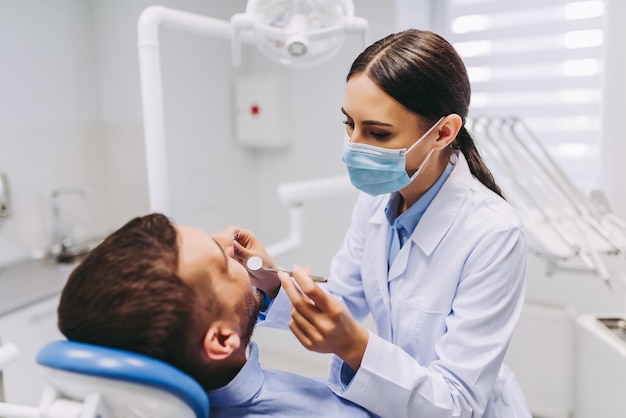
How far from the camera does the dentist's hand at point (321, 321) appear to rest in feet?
2.77

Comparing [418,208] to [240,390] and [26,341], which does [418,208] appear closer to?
[240,390]

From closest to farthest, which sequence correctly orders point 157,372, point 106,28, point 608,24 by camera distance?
1. point 157,372
2. point 608,24
3. point 106,28

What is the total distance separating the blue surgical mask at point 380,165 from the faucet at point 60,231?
1571mm

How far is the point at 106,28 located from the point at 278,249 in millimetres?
1407

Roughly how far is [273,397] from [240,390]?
0.08 m

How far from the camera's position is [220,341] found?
2.76ft

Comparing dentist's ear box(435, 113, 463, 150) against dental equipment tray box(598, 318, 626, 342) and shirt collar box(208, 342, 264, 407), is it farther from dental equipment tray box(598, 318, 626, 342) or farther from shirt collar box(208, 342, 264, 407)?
dental equipment tray box(598, 318, 626, 342)

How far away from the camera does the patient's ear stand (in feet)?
2.66

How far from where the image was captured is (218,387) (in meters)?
0.91

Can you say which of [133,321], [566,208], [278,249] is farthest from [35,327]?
[566,208]

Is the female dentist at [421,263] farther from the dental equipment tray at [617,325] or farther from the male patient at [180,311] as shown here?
the dental equipment tray at [617,325]

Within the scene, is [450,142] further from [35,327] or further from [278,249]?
[35,327]

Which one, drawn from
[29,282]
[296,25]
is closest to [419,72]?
[296,25]

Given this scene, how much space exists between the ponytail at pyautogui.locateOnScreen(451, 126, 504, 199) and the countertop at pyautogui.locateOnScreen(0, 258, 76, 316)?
1.48 meters
